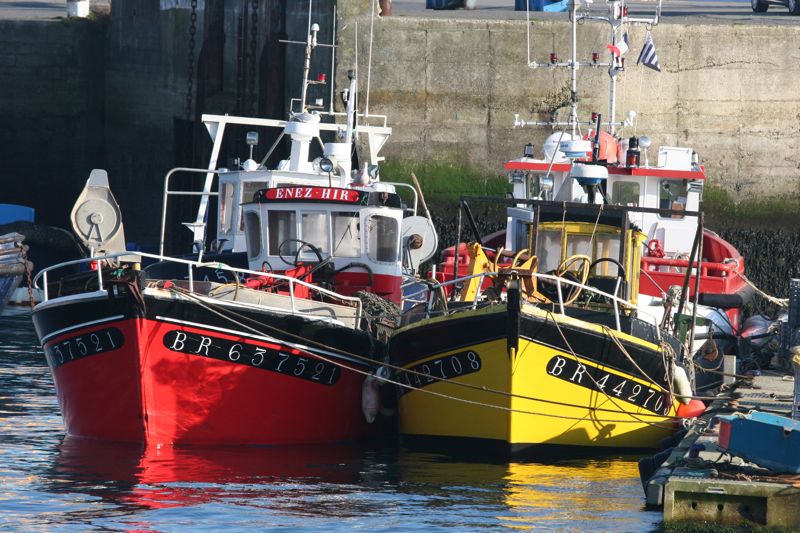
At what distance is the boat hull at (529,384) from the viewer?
1287 centimetres

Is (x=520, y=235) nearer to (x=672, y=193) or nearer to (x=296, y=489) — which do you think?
(x=672, y=193)

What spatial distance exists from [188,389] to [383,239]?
332cm

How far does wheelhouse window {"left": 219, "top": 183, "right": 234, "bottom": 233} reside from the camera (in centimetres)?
1791

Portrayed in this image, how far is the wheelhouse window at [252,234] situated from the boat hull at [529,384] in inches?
108

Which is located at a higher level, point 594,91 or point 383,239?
point 594,91

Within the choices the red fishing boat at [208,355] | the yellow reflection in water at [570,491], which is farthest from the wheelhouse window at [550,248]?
the yellow reflection in water at [570,491]

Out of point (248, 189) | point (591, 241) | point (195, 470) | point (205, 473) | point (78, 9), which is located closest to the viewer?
point (205, 473)

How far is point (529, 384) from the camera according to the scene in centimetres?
1296

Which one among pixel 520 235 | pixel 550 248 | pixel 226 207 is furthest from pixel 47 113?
pixel 550 248

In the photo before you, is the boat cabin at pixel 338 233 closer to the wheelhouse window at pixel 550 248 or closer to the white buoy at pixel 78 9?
the wheelhouse window at pixel 550 248

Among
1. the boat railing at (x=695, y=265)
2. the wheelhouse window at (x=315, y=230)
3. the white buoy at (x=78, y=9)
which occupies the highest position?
the white buoy at (x=78, y=9)

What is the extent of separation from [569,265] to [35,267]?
483 inches

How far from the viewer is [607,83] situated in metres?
24.5

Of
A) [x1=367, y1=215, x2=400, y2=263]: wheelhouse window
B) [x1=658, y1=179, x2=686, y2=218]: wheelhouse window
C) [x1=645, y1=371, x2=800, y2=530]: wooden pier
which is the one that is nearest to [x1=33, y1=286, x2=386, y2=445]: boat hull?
[x1=367, y1=215, x2=400, y2=263]: wheelhouse window
